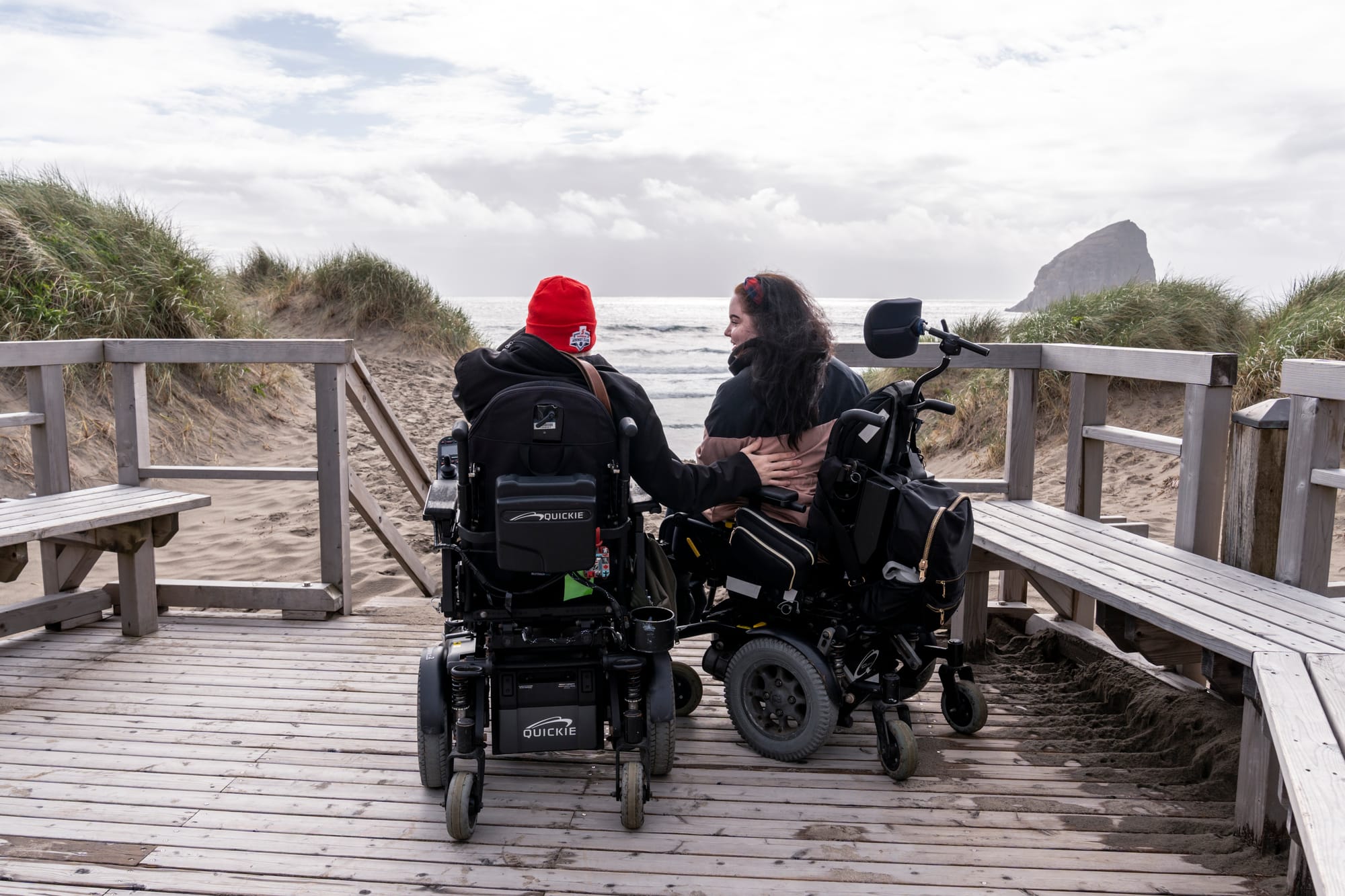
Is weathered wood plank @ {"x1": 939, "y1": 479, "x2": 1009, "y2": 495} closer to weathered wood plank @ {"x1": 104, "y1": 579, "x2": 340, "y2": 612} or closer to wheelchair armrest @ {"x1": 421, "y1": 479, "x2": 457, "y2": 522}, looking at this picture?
wheelchair armrest @ {"x1": 421, "y1": 479, "x2": 457, "y2": 522}

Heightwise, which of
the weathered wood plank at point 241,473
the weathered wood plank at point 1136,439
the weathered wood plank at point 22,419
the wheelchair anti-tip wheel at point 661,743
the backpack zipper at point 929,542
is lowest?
the wheelchair anti-tip wheel at point 661,743

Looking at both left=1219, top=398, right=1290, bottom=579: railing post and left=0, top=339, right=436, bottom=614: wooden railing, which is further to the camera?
left=0, top=339, right=436, bottom=614: wooden railing

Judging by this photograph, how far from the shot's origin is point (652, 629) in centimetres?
263

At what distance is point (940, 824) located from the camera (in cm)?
268

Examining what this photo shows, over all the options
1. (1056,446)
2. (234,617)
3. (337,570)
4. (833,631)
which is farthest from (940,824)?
(1056,446)

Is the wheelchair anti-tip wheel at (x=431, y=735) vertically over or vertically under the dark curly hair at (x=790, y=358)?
under

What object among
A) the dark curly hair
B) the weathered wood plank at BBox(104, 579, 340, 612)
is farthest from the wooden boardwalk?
the dark curly hair

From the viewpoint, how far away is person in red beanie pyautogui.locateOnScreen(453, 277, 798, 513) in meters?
2.66

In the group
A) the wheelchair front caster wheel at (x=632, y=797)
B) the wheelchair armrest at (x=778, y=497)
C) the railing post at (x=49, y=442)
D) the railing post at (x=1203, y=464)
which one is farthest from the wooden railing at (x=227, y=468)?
the railing post at (x=1203, y=464)

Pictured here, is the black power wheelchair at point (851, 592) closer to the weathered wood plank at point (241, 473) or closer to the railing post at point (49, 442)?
the weathered wood plank at point (241, 473)

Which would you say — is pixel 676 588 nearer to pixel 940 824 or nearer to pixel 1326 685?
pixel 940 824

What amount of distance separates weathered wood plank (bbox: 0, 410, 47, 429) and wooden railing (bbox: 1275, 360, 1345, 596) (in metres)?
4.55

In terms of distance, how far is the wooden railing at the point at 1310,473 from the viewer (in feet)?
9.72

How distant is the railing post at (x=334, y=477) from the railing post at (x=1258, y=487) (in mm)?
3473
